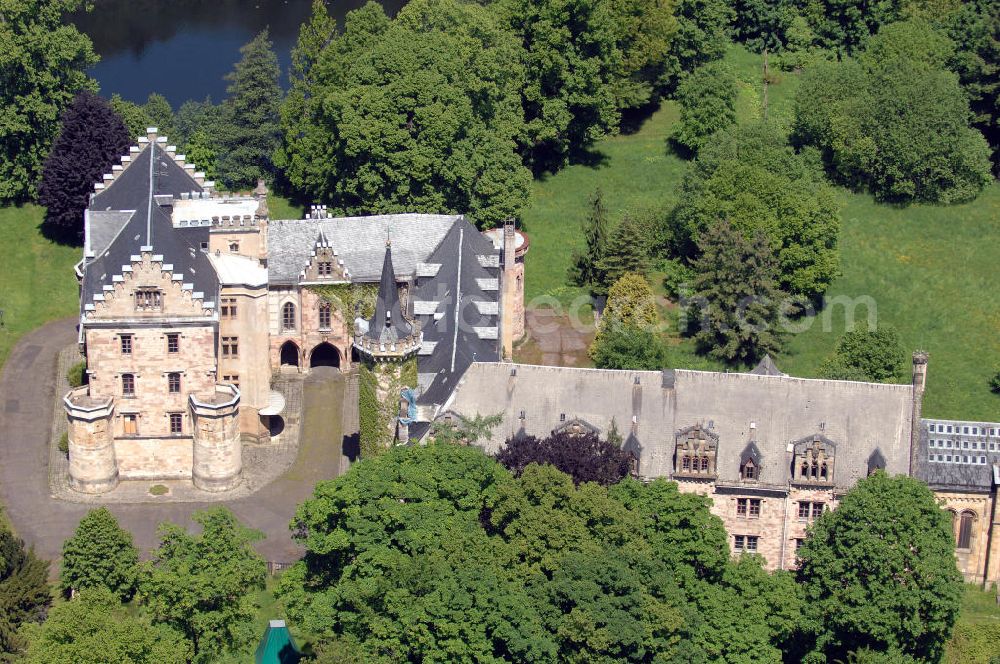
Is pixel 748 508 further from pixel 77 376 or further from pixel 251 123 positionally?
pixel 251 123

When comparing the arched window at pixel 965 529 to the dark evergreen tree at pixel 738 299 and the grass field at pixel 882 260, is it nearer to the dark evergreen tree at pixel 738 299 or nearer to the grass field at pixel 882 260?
the grass field at pixel 882 260

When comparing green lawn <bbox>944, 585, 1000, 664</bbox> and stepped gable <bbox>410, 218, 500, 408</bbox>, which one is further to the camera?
stepped gable <bbox>410, 218, 500, 408</bbox>

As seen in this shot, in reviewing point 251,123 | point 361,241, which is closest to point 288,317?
point 361,241

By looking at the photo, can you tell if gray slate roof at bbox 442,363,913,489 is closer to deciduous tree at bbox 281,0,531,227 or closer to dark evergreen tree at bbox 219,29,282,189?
deciduous tree at bbox 281,0,531,227

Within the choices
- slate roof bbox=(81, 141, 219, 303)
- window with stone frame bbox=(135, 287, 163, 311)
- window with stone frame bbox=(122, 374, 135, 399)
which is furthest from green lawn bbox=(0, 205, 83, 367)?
window with stone frame bbox=(135, 287, 163, 311)

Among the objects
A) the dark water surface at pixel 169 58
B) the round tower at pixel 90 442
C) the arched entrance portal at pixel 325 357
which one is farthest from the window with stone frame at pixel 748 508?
the dark water surface at pixel 169 58

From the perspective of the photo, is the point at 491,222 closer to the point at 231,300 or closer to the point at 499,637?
the point at 231,300

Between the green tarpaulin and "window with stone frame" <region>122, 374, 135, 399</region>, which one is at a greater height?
"window with stone frame" <region>122, 374, 135, 399</region>

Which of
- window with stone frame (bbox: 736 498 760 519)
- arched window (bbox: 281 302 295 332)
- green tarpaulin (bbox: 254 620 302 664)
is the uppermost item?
arched window (bbox: 281 302 295 332)
